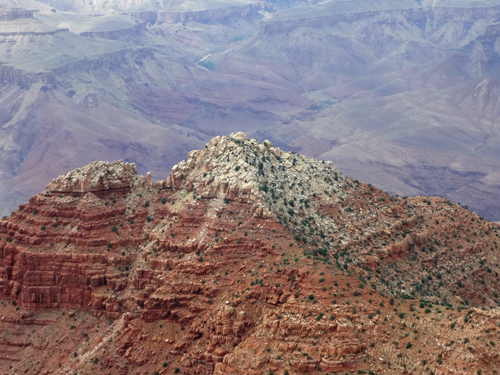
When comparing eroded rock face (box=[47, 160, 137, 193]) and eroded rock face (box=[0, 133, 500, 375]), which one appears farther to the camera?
eroded rock face (box=[47, 160, 137, 193])

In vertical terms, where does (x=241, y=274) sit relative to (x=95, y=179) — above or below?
below

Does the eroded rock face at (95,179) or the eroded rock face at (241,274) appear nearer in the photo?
the eroded rock face at (241,274)

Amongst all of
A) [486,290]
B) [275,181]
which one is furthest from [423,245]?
[275,181]

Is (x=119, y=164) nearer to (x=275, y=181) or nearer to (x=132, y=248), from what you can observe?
(x=132, y=248)
